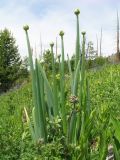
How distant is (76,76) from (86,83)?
17 cm

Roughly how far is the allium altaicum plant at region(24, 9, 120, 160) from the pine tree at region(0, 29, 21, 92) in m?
40.6

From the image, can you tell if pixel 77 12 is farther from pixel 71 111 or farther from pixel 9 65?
pixel 9 65

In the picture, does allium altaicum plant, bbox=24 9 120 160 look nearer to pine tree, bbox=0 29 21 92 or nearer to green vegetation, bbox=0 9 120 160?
green vegetation, bbox=0 9 120 160

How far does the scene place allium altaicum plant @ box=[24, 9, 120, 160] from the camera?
367 centimetres

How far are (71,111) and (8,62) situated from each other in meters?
42.9

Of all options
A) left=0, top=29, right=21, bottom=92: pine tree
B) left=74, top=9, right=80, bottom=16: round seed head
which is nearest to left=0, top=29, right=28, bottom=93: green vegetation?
left=0, top=29, right=21, bottom=92: pine tree

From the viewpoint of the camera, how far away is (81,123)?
3.89m

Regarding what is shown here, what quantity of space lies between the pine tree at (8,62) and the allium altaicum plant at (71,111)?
40.6 m

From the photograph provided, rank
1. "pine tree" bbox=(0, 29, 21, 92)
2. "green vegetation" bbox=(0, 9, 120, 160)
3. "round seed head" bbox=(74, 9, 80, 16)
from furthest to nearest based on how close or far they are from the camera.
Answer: "pine tree" bbox=(0, 29, 21, 92), "round seed head" bbox=(74, 9, 80, 16), "green vegetation" bbox=(0, 9, 120, 160)

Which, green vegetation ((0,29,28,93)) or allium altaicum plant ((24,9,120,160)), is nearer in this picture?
allium altaicum plant ((24,9,120,160))

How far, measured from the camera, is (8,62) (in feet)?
152

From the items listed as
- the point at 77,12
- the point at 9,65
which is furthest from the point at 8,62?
the point at 77,12

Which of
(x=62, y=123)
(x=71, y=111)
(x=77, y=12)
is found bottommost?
(x=62, y=123)

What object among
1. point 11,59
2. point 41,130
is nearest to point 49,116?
point 41,130
